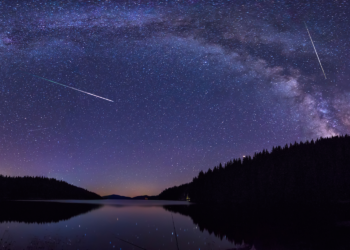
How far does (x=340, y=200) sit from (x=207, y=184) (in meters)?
65.5

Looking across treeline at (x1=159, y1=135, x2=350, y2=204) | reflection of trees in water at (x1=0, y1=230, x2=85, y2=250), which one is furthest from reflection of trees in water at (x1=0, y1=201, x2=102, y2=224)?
treeline at (x1=159, y1=135, x2=350, y2=204)

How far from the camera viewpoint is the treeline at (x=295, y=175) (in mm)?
82500

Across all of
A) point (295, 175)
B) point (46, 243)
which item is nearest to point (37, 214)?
point (46, 243)

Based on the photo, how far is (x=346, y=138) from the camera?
96.7 metres

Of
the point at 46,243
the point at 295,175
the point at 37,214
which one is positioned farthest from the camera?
the point at 295,175

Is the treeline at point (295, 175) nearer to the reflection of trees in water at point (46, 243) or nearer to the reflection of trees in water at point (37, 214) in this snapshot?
the reflection of trees in water at point (37, 214)

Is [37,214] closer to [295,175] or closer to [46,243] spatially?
[46,243]

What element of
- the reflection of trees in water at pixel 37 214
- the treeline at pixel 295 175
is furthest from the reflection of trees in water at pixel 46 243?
the treeline at pixel 295 175

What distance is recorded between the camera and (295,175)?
8912cm

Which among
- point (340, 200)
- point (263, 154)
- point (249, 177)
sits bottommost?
point (340, 200)

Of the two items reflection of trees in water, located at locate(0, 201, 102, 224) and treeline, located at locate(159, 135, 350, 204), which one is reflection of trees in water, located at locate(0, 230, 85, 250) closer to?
reflection of trees in water, located at locate(0, 201, 102, 224)

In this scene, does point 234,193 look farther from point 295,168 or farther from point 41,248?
point 41,248

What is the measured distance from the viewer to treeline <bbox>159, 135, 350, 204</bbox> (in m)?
82.5

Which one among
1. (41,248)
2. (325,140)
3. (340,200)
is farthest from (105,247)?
(325,140)
